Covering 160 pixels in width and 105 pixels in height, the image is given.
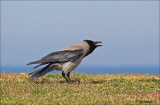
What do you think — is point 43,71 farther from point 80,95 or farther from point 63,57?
point 80,95

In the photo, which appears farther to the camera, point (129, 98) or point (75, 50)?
point (75, 50)

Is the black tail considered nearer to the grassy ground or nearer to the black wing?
the black wing

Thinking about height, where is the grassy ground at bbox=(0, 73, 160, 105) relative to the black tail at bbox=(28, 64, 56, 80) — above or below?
below

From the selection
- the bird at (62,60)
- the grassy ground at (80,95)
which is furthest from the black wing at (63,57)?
the grassy ground at (80,95)

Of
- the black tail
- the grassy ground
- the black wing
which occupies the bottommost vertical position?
the grassy ground

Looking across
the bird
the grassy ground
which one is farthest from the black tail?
the grassy ground

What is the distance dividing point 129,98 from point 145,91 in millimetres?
2209

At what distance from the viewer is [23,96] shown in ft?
38.9

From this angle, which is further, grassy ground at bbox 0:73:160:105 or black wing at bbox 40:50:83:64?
black wing at bbox 40:50:83:64

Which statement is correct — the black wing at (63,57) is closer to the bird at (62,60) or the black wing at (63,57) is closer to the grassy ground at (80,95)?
the bird at (62,60)

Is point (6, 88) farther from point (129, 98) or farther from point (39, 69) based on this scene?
point (129, 98)

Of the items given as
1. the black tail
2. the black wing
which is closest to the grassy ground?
the black tail

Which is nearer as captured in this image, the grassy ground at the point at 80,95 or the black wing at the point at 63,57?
the grassy ground at the point at 80,95

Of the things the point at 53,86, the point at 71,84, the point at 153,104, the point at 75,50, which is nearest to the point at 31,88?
the point at 53,86
